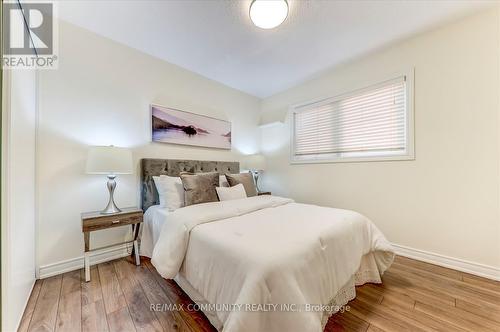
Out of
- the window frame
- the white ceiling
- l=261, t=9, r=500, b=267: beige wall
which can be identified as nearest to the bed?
l=261, t=9, r=500, b=267: beige wall

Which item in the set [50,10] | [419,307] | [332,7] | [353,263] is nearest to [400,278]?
[419,307]

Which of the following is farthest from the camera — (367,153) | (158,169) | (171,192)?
(367,153)

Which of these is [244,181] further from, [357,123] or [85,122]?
[85,122]

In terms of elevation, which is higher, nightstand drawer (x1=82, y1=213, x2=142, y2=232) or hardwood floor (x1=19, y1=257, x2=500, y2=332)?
nightstand drawer (x1=82, y1=213, x2=142, y2=232)

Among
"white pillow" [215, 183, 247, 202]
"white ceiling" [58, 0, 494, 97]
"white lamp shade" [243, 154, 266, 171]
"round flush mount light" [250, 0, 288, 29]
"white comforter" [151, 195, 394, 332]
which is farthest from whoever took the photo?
"white lamp shade" [243, 154, 266, 171]

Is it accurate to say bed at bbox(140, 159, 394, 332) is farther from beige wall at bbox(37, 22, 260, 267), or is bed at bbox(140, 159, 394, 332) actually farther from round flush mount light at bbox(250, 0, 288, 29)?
round flush mount light at bbox(250, 0, 288, 29)

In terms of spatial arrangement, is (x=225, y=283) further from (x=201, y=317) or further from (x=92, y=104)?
(x=92, y=104)

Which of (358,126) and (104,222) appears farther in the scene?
(358,126)

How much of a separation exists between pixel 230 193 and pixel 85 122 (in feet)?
5.95

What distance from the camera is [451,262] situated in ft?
6.82

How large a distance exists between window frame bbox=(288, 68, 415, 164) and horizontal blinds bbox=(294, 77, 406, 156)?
4 centimetres

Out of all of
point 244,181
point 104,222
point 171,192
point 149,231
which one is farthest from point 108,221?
point 244,181

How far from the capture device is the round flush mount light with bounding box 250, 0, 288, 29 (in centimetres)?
175

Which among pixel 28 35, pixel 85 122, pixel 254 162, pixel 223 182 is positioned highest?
pixel 28 35
